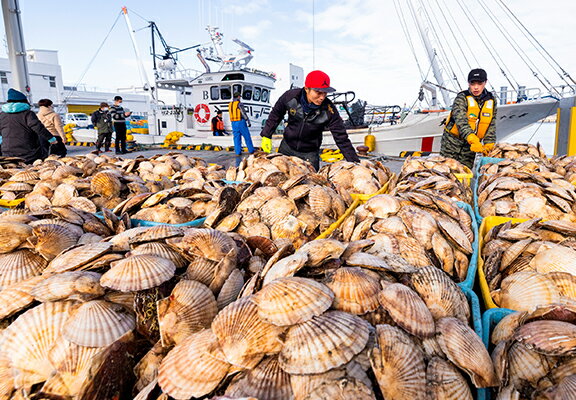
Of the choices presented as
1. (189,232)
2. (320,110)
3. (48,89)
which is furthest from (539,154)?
(48,89)

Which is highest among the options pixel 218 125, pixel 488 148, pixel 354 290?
pixel 218 125

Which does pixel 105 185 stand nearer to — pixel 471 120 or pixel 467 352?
pixel 467 352

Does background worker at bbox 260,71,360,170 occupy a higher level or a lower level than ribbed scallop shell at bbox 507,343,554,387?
higher

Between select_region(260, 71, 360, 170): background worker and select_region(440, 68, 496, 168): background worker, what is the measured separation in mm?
2098

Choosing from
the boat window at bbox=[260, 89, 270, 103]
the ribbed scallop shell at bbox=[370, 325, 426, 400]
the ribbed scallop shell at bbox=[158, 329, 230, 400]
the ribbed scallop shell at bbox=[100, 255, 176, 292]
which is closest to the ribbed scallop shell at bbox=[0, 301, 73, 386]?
the ribbed scallop shell at bbox=[100, 255, 176, 292]

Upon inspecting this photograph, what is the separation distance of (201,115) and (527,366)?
20197 mm

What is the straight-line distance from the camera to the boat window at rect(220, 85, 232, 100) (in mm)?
18406

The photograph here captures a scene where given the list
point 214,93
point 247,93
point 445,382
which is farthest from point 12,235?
point 214,93

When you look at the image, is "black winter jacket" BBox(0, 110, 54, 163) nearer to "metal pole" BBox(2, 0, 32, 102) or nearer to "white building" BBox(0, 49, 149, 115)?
"metal pole" BBox(2, 0, 32, 102)

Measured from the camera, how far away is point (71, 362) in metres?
1.11

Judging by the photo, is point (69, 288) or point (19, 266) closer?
point (69, 288)

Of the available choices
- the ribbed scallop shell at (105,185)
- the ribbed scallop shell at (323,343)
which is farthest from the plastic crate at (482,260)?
the ribbed scallop shell at (105,185)

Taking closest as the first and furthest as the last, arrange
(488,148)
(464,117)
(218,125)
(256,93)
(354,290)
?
(354,290), (488,148), (464,117), (218,125), (256,93)

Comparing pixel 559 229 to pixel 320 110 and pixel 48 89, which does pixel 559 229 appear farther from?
pixel 48 89
